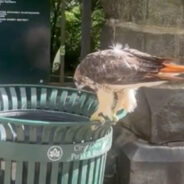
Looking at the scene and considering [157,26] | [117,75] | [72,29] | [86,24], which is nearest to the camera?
[117,75]

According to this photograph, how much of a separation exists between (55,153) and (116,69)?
0.43m

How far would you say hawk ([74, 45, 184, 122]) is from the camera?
7.67ft

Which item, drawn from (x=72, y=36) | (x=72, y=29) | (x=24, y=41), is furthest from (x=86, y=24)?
(x=72, y=29)

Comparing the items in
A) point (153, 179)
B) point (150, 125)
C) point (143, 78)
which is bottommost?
point (153, 179)

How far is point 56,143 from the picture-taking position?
7.10ft

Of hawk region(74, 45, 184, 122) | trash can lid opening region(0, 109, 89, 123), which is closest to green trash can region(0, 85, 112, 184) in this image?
hawk region(74, 45, 184, 122)

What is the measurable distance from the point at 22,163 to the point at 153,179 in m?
1.29

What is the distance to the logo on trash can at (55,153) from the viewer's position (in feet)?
7.04

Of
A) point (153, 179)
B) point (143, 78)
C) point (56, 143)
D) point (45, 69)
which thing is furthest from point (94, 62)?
point (45, 69)

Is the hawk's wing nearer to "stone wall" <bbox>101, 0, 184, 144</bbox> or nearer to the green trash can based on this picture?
the green trash can

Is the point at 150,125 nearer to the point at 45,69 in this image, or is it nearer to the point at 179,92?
the point at 179,92

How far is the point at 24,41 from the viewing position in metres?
3.66

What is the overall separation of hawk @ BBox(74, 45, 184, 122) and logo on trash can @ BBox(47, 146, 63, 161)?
28cm

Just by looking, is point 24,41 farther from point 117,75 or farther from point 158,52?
point 117,75
